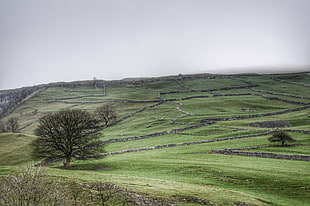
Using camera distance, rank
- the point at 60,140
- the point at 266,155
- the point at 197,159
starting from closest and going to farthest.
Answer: the point at 60,140 → the point at 197,159 → the point at 266,155

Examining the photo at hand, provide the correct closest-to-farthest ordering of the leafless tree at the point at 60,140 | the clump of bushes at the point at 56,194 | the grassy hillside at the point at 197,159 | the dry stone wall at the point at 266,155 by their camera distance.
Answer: the clump of bushes at the point at 56,194 → the grassy hillside at the point at 197,159 → the dry stone wall at the point at 266,155 → the leafless tree at the point at 60,140

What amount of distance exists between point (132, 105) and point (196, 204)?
116008 mm

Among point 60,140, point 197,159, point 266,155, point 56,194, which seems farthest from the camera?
point 266,155

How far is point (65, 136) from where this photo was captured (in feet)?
149

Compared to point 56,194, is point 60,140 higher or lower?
lower

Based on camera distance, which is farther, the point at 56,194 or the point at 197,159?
the point at 197,159

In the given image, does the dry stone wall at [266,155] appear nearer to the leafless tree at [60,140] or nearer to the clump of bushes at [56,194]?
the leafless tree at [60,140]

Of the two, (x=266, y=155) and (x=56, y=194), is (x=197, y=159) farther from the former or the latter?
(x=56, y=194)

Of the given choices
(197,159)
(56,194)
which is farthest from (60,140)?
(56,194)

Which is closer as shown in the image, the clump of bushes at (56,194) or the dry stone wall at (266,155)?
the clump of bushes at (56,194)

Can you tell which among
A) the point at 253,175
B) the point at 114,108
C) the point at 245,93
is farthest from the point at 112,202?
the point at 245,93

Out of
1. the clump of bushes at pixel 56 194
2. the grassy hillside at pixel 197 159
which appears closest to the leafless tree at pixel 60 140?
the grassy hillside at pixel 197 159

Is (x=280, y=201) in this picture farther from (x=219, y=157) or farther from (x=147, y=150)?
(x=147, y=150)

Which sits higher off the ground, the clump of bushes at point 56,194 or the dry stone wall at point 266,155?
the clump of bushes at point 56,194
